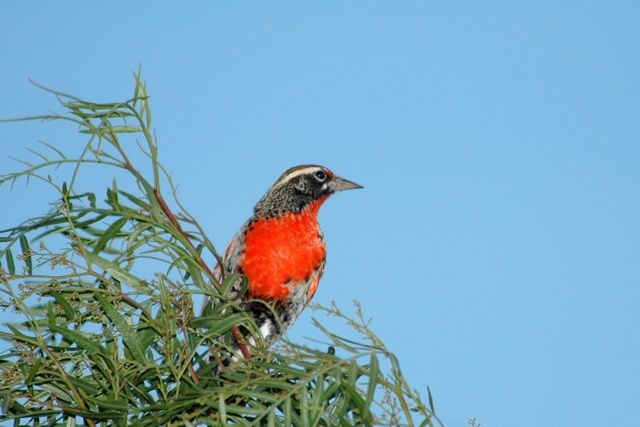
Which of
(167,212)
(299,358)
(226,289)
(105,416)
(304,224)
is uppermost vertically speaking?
(304,224)

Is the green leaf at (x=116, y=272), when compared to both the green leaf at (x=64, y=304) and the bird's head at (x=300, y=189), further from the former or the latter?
the bird's head at (x=300, y=189)

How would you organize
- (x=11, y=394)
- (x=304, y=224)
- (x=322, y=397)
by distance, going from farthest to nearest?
(x=304, y=224), (x=11, y=394), (x=322, y=397)

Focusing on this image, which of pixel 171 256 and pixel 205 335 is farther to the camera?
pixel 171 256

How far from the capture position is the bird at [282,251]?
5.96m

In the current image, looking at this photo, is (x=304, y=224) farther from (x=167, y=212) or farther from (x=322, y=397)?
(x=322, y=397)

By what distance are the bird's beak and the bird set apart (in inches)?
4.4

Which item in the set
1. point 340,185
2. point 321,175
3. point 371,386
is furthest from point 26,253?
point 340,185

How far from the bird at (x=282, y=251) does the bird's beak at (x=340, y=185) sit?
4.4 inches

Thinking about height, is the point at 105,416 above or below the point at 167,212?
below

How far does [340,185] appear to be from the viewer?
7137 millimetres

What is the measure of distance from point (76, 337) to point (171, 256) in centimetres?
53

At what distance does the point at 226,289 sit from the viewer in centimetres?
407

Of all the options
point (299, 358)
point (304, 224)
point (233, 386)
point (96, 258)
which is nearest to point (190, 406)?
point (233, 386)

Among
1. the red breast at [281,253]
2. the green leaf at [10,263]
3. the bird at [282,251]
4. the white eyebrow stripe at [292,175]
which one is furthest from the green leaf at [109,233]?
the white eyebrow stripe at [292,175]
